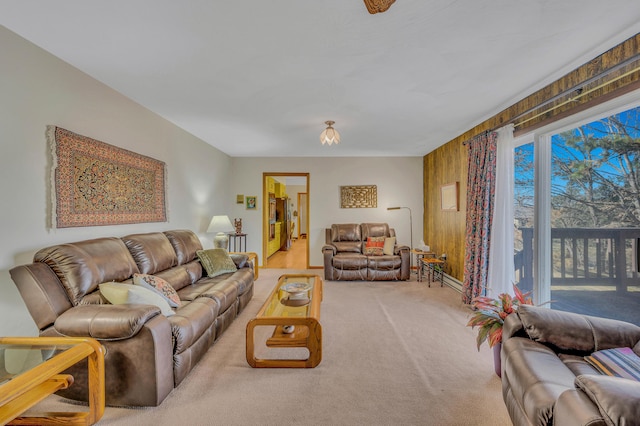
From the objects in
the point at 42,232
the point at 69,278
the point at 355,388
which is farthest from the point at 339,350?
the point at 42,232

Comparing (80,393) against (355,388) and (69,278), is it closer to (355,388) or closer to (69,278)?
(69,278)

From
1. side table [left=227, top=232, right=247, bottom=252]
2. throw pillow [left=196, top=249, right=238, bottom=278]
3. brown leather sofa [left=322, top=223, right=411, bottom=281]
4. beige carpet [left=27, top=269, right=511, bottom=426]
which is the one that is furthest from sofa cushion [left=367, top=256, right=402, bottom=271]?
side table [left=227, top=232, right=247, bottom=252]

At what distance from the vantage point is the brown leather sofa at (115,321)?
5.73 feet

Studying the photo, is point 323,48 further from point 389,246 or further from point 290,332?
point 389,246

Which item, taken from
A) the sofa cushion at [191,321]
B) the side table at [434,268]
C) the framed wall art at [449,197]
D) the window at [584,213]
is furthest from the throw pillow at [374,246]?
the sofa cushion at [191,321]

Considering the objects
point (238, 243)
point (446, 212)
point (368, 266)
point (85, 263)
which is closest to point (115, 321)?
point (85, 263)

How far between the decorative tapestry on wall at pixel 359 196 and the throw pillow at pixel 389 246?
99cm

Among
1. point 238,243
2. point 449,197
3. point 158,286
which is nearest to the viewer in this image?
point 158,286

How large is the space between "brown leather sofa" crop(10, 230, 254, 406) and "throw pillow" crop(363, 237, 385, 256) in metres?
3.27

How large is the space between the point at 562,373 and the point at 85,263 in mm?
A: 3088

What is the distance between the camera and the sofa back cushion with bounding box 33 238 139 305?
1947 millimetres

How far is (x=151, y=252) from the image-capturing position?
9.42 feet

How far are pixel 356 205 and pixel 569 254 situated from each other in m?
3.76

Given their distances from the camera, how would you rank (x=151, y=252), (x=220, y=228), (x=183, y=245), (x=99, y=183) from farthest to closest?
(x=220, y=228)
(x=183, y=245)
(x=151, y=252)
(x=99, y=183)
